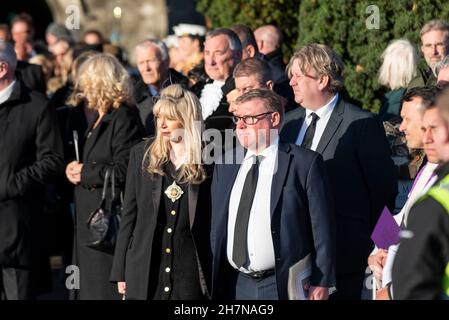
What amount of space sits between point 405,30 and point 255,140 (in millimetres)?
3425

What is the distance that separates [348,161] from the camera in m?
7.18

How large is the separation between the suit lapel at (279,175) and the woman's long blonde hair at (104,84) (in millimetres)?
2612

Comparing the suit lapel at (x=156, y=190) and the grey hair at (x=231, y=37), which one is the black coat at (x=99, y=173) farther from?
the suit lapel at (x=156, y=190)

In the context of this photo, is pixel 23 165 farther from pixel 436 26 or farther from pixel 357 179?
pixel 436 26

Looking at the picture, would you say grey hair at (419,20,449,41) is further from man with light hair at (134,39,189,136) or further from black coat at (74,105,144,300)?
black coat at (74,105,144,300)

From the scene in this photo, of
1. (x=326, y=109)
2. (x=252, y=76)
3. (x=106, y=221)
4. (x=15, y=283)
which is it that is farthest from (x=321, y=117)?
(x=15, y=283)

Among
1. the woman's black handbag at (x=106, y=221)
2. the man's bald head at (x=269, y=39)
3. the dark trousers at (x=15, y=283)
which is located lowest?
the dark trousers at (x=15, y=283)

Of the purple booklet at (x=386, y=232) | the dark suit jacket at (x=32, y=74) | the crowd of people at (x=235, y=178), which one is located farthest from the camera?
the dark suit jacket at (x=32, y=74)

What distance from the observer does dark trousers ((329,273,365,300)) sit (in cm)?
717

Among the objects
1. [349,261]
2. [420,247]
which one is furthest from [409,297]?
[349,261]

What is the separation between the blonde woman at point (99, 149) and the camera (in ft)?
28.8

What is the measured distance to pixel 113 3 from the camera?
20438mm

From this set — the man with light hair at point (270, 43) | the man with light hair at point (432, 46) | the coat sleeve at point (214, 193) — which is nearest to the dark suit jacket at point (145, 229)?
the coat sleeve at point (214, 193)

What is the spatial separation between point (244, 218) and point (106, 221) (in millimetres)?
2118
